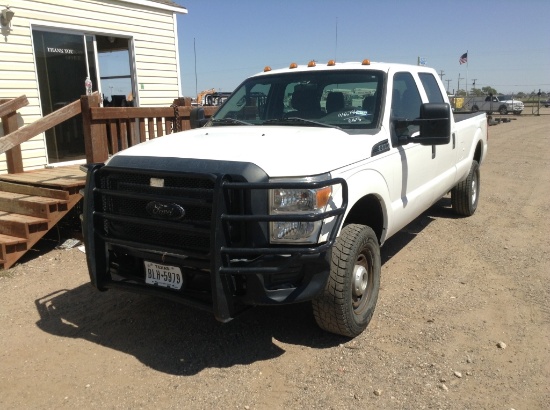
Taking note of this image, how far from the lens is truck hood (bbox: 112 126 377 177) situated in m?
3.30

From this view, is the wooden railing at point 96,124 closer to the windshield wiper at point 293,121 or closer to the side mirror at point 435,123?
the windshield wiper at point 293,121

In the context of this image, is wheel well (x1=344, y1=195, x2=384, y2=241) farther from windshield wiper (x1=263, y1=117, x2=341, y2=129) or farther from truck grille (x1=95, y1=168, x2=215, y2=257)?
truck grille (x1=95, y1=168, x2=215, y2=257)

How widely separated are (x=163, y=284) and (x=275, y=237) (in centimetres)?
90

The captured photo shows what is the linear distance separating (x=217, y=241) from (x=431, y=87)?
3792 millimetres

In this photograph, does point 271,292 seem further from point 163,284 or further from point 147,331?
point 147,331

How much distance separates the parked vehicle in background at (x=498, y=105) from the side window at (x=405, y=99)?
3563cm

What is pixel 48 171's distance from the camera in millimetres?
7570

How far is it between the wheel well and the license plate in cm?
140

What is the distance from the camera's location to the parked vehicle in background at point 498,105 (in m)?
37.9

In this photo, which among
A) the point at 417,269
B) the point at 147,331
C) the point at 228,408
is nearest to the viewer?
the point at 228,408

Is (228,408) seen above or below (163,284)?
below

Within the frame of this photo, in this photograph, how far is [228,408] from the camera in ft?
10.1

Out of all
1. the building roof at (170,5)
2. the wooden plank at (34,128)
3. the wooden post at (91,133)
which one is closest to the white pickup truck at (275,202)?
the wooden post at (91,133)

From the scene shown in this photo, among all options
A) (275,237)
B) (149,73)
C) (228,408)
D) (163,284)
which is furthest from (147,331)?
(149,73)
